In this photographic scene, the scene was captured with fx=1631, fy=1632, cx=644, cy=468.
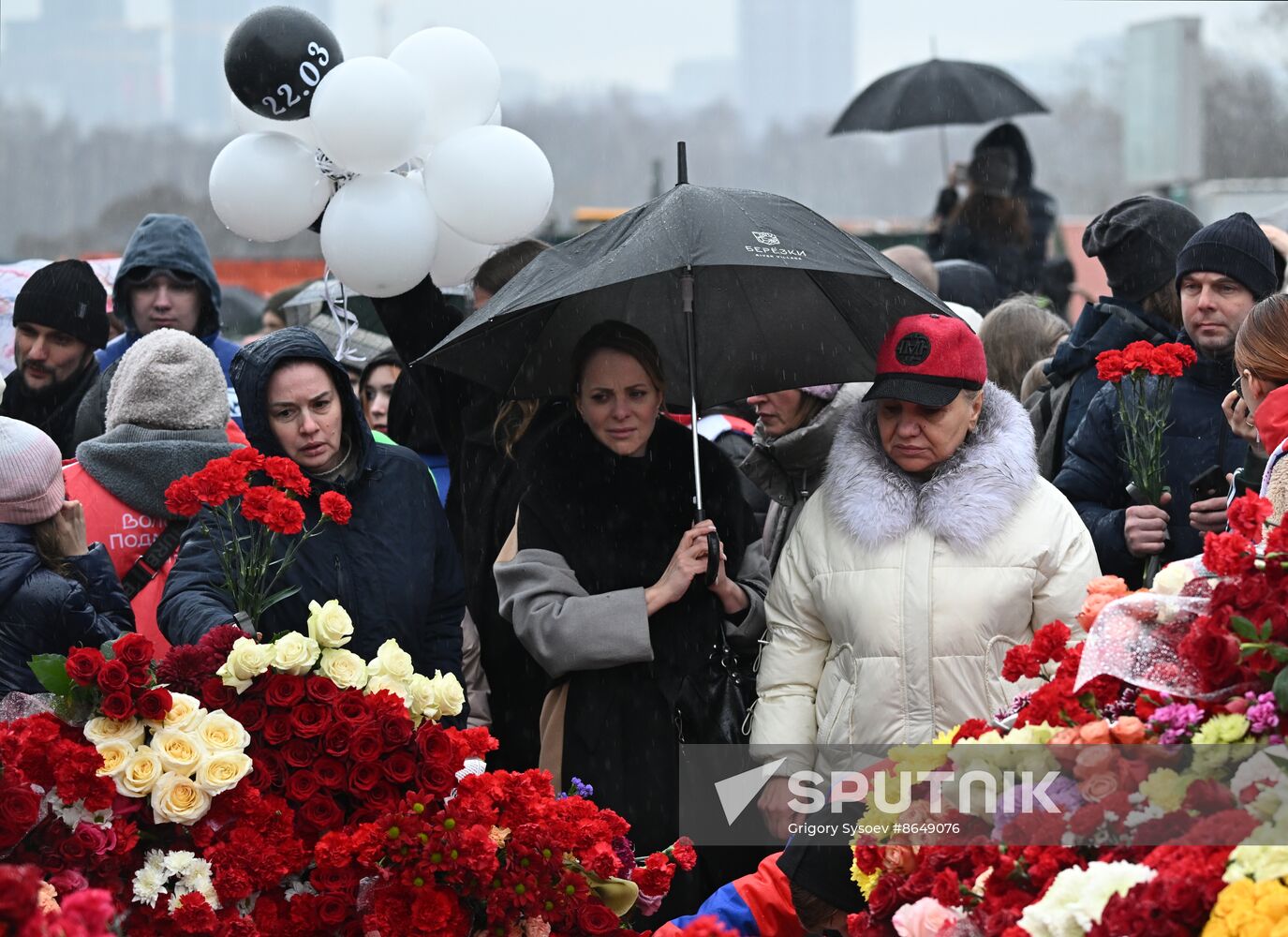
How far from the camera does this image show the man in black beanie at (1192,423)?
14.0 ft

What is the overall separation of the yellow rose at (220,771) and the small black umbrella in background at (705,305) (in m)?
1.22

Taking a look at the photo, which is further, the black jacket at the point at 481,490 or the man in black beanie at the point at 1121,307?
the man in black beanie at the point at 1121,307

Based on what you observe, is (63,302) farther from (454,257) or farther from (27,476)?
(27,476)

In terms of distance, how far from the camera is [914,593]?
12.0 ft

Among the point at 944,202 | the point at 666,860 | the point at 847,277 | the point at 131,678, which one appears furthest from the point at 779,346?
the point at 944,202

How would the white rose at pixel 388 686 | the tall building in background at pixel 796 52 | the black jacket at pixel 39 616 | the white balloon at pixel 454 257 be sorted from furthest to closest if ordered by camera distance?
the tall building in background at pixel 796 52
the white balloon at pixel 454 257
the black jacket at pixel 39 616
the white rose at pixel 388 686

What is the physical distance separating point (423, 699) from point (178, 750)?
20.0 inches

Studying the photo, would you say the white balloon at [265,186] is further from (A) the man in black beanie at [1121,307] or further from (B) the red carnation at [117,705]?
(A) the man in black beanie at [1121,307]

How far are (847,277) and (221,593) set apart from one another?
1.72m

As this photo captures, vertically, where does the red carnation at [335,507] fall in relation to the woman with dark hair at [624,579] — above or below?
above

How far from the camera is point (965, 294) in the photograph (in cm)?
697

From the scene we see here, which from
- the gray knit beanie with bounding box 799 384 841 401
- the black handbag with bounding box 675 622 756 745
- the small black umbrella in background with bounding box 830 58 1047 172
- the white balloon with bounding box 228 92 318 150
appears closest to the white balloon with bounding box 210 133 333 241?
the white balloon with bounding box 228 92 318 150

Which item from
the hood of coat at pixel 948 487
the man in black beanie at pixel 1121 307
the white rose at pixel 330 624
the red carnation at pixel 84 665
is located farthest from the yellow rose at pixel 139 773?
the man in black beanie at pixel 1121 307

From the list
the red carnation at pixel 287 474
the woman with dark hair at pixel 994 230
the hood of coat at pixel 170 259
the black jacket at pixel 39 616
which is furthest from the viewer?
the woman with dark hair at pixel 994 230
